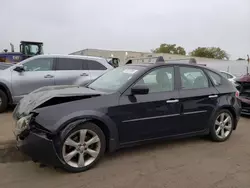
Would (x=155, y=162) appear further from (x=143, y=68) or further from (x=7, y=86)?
(x=7, y=86)

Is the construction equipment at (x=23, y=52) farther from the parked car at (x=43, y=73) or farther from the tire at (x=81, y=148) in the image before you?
the tire at (x=81, y=148)

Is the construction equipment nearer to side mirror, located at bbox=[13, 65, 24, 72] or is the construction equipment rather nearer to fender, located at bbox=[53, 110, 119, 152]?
side mirror, located at bbox=[13, 65, 24, 72]

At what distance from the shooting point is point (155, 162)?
4141mm

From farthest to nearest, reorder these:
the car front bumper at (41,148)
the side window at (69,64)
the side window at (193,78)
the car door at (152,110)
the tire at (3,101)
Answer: the side window at (69,64)
the tire at (3,101)
the side window at (193,78)
the car door at (152,110)
the car front bumper at (41,148)

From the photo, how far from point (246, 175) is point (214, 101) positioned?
1656 mm

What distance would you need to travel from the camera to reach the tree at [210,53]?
72500mm

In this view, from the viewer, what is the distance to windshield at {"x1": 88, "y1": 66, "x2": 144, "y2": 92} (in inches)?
171

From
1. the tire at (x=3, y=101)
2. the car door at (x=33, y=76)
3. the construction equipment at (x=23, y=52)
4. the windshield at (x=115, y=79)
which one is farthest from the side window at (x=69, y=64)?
the construction equipment at (x=23, y=52)

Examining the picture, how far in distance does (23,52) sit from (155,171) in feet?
53.5

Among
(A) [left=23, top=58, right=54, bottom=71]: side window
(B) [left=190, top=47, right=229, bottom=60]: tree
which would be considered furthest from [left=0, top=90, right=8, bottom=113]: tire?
(B) [left=190, top=47, right=229, bottom=60]: tree

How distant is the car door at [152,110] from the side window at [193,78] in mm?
256

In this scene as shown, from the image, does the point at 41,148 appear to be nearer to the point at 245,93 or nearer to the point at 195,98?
the point at 195,98

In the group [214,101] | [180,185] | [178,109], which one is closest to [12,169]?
[180,185]

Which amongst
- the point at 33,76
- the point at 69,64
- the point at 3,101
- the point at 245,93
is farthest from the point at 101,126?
the point at 245,93
